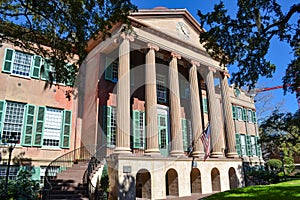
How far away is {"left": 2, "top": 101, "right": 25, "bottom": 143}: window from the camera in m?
12.6

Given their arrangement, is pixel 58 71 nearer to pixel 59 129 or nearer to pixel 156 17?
pixel 59 129

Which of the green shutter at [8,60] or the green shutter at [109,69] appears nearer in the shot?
the green shutter at [8,60]

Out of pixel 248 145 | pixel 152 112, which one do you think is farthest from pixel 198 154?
pixel 248 145

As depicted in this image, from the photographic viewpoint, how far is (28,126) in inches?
520

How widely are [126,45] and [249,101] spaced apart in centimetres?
1915

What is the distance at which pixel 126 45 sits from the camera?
45.4ft

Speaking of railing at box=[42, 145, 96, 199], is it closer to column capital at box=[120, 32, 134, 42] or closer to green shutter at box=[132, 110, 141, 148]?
green shutter at box=[132, 110, 141, 148]

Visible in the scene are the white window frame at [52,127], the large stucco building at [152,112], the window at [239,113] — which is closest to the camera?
the large stucco building at [152,112]

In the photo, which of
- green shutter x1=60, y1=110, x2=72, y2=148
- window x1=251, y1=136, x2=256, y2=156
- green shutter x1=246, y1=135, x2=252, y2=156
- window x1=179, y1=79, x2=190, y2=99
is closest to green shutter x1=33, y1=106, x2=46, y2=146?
green shutter x1=60, y1=110, x2=72, y2=148

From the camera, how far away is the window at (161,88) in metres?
18.9

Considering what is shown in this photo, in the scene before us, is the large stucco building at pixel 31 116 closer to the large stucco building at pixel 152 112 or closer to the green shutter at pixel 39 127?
the green shutter at pixel 39 127

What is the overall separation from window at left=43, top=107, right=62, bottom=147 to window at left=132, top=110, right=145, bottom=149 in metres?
A: 4.70

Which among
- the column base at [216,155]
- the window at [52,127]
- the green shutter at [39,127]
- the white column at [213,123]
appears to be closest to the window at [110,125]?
the window at [52,127]

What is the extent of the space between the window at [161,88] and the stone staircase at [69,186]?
8851mm
